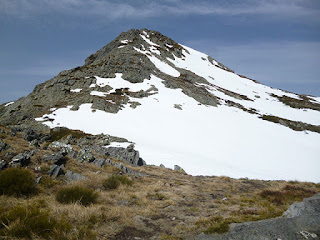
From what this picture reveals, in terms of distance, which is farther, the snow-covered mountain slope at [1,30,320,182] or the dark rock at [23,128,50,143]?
the snow-covered mountain slope at [1,30,320,182]

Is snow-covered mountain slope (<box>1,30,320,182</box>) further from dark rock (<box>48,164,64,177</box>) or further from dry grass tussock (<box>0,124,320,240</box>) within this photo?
dark rock (<box>48,164,64,177</box>)

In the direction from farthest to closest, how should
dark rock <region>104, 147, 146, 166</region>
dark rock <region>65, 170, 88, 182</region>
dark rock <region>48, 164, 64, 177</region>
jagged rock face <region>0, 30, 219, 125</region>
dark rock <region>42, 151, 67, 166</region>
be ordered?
jagged rock face <region>0, 30, 219, 125</region> < dark rock <region>104, 147, 146, 166</region> < dark rock <region>42, 151, 67, 166</region> < dark rock <region>65, 170, 88, 182</region> < dark rock <region>48, 164, 64, 177</region>

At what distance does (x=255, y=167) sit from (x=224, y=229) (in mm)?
23564

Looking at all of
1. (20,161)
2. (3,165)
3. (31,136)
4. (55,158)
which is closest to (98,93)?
(31,136)

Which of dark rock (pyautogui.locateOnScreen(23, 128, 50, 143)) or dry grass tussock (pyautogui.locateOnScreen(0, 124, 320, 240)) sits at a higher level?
dark rock (pyautogui.locateOnScreen(23, 128, 50, 143))

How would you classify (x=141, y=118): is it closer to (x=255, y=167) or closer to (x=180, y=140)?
(x=180, y=140)

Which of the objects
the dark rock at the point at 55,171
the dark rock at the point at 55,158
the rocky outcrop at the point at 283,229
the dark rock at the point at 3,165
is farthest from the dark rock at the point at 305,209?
the dark rock at the point at 3,165

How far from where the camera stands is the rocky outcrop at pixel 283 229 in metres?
5.54

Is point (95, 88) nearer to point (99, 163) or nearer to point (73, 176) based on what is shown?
point (99, 163)

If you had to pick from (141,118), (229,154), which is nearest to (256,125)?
(229,154)

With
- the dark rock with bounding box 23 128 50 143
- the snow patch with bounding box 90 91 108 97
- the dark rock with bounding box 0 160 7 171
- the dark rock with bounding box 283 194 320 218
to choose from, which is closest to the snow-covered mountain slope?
the snow patch with bounding box 90 91 108 97

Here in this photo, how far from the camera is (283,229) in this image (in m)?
5.87

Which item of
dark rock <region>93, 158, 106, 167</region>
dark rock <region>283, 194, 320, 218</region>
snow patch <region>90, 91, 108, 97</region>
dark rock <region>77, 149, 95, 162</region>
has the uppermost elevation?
snow patch <region>90, 91, 108, 97</region>

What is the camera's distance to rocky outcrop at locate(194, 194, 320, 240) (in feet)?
18.2
